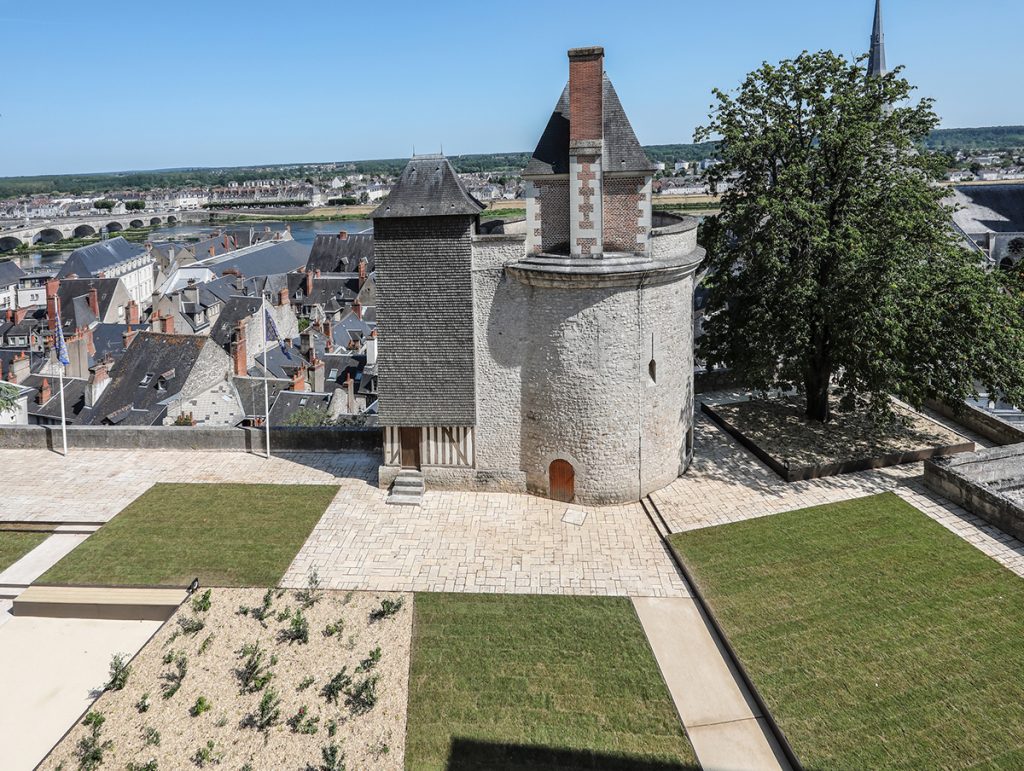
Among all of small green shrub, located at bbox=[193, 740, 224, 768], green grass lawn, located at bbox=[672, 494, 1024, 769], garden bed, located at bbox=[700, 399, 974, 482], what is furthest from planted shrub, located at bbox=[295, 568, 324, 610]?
garden bed, located at bbox=[700, 399, 974, 482]

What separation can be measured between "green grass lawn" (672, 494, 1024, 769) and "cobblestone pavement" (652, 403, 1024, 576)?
42 cm

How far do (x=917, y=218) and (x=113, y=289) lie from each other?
47431 mm

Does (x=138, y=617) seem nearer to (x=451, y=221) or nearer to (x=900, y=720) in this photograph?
(x=451, y=221)

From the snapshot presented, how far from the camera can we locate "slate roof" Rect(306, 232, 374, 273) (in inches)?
2399

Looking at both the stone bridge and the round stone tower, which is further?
the stone bridge

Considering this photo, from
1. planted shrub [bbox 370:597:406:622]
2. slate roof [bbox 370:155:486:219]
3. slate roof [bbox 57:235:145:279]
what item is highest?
slate roof [bbox 370:155:486:219]

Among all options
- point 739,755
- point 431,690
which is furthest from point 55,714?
point 739,755

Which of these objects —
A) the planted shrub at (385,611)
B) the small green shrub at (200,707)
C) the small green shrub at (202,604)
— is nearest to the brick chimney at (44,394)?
the small green shrub at (202,604)

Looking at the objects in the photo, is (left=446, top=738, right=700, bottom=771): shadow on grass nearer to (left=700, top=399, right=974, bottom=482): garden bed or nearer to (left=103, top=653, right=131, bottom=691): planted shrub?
(left=103, top=653, right=131, bottom=691): planted shrub

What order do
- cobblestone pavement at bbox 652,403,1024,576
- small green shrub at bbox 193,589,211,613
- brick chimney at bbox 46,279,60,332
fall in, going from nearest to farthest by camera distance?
small green shrub at bbox 193,589,211,613, cobblestone pavement at bbox 652,403,1024,576, brick chimney at bbox 46,279,60,332

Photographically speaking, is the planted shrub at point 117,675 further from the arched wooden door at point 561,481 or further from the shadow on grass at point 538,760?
the arched wooden door at point 561,481

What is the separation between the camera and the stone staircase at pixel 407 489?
15.6 meters

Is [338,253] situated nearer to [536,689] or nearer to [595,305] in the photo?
[595,305]

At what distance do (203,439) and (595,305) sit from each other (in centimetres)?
1077
